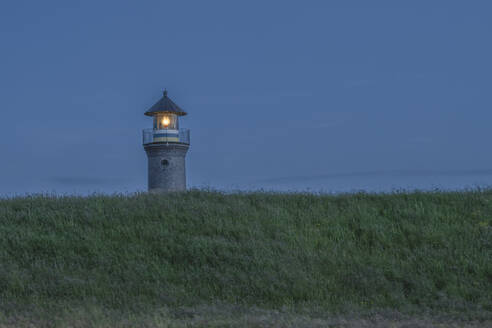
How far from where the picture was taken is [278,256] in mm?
13188

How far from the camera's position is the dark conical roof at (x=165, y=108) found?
29.6 metres

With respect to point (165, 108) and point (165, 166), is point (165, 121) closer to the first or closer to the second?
point (165, 108)

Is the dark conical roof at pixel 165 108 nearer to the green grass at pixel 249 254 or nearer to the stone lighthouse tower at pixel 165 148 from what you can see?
the stone lighthouse tower at pixel 165 148

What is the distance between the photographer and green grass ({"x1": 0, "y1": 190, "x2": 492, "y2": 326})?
11.3 m

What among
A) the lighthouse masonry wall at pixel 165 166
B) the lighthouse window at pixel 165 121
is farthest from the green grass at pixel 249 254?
the lighthouse window at pixel 165 121

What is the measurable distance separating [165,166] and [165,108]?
3.35 meters

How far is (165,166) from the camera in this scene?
1169 inches

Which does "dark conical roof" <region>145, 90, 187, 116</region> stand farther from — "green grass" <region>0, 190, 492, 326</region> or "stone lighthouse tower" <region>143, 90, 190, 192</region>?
"green grass" <region>0, 190, 492, 326</region>

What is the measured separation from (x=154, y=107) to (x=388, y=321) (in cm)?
2279

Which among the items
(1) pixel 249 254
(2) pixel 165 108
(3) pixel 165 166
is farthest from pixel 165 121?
(1) pixel 249 254

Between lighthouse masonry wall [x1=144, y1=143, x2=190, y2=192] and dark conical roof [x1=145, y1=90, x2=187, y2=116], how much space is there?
74.1 inches

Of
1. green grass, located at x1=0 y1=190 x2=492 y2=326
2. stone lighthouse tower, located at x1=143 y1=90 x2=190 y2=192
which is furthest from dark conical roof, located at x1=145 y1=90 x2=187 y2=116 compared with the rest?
green grass, located at x1=0 y1=190 x2=492 y2=326

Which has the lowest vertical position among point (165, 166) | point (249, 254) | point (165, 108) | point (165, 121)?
point (249, 254)

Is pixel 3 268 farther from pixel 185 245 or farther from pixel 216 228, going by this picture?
pixel 216 228
